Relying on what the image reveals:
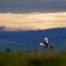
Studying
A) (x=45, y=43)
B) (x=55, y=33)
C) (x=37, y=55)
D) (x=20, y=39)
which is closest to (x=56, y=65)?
(x=37, y=55)

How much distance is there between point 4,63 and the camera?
1235cm

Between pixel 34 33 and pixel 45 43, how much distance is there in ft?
34.7

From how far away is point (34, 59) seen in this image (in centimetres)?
1272

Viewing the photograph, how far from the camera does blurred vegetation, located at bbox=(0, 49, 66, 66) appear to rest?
1223cm

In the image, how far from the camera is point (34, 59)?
1272 cm

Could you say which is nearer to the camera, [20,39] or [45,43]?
[45,43]

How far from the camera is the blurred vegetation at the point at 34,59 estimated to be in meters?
12.2

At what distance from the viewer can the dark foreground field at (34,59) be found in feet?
40.1

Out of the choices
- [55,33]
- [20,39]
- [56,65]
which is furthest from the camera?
[55,33]

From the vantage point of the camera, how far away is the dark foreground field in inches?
481

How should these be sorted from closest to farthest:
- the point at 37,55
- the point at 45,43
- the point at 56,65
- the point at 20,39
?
the point at 56,65
the point at 37,55
the point at 45,43
the point at 20,39

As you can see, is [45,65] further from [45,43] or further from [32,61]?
[45,43]

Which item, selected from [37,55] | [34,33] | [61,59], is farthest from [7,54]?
[34,33]

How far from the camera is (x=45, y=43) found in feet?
57.3
